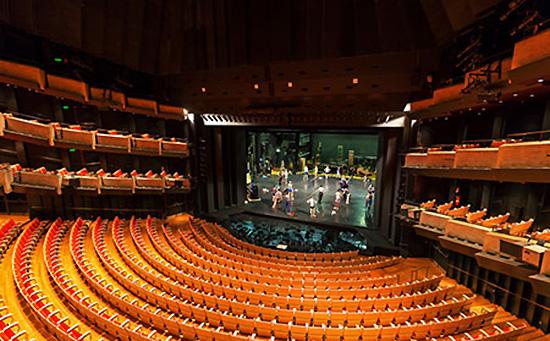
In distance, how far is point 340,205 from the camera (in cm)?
1227

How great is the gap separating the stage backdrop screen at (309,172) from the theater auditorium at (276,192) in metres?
0.50

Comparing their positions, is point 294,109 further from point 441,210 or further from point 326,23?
point 441,210

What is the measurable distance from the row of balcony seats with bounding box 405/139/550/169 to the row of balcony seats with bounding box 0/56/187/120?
9.61 metres

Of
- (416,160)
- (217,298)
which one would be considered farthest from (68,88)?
(416,160)

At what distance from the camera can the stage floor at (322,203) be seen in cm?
1062

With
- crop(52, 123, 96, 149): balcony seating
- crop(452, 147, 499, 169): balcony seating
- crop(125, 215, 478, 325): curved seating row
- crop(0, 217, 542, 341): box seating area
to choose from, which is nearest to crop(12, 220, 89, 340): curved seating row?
crop(0, 217, 542, 341): box seating area

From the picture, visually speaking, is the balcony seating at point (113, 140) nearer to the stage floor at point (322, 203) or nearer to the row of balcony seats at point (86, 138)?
the row of balcony seats at point (86, 138)

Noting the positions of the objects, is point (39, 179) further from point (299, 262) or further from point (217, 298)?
point (299, 262)

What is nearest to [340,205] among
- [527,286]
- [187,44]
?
[527,286]

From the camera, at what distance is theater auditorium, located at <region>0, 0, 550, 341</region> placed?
4.33 m

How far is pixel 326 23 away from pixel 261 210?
808 cm

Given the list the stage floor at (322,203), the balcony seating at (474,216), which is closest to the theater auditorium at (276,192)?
the balcony seating at (474,216)

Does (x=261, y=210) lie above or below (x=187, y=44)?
below

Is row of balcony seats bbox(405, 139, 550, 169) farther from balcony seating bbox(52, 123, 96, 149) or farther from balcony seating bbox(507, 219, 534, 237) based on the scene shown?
balcony seating bbox(52, 123, 96, 149)
